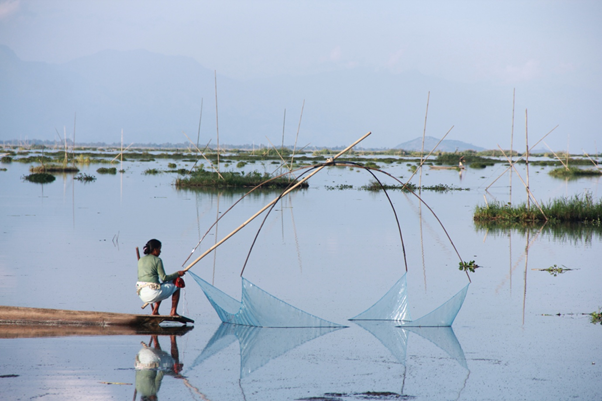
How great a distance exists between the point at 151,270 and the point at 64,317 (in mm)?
997

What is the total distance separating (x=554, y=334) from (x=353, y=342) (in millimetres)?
2289

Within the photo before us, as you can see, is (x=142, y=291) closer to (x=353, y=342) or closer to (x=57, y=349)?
(x=57, y=349)

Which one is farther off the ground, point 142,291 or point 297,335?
point 142,291

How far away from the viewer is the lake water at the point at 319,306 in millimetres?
5223

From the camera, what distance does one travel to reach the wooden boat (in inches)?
259

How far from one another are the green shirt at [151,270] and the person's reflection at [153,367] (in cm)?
72

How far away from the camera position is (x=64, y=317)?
21.6 feet

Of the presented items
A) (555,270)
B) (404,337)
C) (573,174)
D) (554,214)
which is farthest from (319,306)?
(573,174)

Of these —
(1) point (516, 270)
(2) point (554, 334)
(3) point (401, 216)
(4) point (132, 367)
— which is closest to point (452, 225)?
(3) point (401, 216)

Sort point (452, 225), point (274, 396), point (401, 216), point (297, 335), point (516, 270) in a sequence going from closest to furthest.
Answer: point (274, 396) → point (297, 335) → point (516, 270) → point (452, 225) → point (401, 216)

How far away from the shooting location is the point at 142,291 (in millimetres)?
6773

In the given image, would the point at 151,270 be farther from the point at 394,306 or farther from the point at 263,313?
the point at 394,306

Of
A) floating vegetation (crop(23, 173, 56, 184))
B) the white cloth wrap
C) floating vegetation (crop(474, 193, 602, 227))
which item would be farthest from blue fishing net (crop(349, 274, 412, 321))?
floating vegetation (crop(23, 173, 56, 184))

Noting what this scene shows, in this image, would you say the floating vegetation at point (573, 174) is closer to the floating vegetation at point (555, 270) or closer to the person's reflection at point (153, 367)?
the floating vegetation at point (555, 270)
